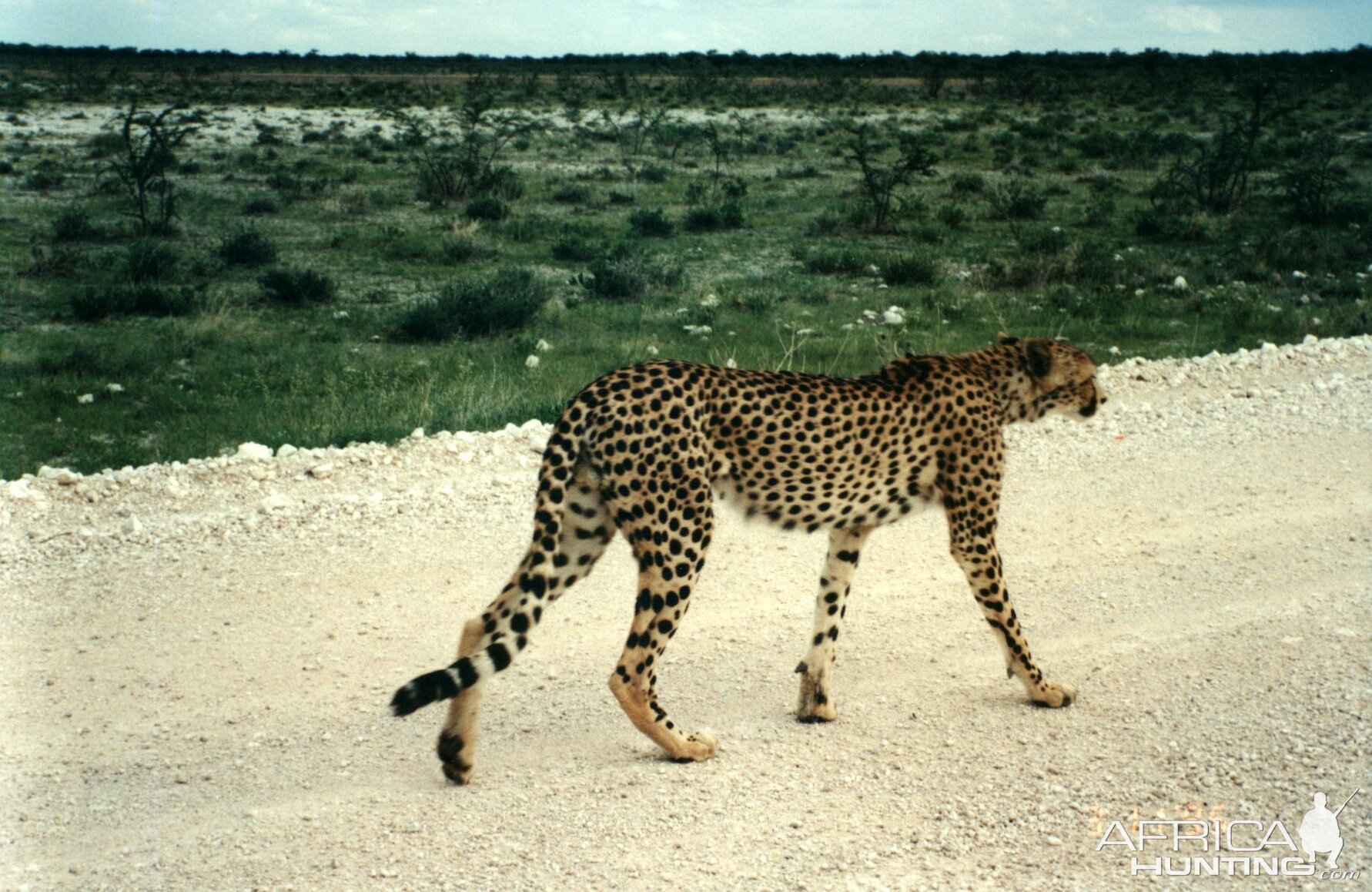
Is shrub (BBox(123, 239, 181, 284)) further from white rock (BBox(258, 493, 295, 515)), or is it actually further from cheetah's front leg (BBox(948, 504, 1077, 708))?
cheetah's front leg (BBox(948, 504, 1077, 708))

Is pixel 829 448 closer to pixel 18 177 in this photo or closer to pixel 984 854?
pixel 984 854

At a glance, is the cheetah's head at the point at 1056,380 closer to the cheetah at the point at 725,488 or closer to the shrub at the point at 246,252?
the cheetah at the point at 725,488

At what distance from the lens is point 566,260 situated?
17.4 m

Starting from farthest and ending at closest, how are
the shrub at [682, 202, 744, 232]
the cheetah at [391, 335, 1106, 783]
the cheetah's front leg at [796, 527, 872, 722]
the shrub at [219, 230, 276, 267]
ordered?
the shrub at [682, 202, 744, 232]
the shrub at [219, 230, 276, 267]
the cheetah's front leg at [796, 527, 872, 722]
the cheetah at [391, 335, 1106, 783]

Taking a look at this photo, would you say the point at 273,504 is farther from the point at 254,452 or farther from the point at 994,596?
the point at 994,596

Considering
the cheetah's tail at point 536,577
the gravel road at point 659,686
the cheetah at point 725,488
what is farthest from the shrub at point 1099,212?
the cheetah's tail at point 536,577

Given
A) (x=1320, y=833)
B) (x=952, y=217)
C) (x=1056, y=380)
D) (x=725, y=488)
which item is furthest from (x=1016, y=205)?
(x=1320, y=833)

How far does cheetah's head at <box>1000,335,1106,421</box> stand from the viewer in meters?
5.51

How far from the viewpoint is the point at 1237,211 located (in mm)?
20828

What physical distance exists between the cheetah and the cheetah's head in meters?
0.16

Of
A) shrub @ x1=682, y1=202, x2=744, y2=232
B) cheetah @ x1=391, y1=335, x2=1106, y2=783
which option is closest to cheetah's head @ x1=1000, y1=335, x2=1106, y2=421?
cheetah @ x1=391, y1=335, x2=1106, y2=783

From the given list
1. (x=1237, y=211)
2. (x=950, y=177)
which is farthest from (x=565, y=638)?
(x=950, y=177)

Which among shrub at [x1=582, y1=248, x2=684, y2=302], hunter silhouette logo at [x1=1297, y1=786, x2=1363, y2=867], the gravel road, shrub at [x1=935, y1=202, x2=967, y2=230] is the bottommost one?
the gravel road

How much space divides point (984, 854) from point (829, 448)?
1.53 m
